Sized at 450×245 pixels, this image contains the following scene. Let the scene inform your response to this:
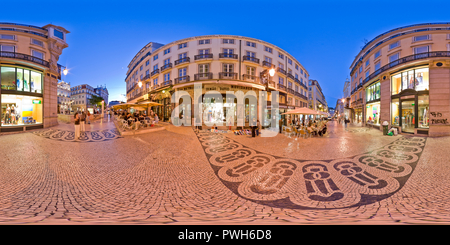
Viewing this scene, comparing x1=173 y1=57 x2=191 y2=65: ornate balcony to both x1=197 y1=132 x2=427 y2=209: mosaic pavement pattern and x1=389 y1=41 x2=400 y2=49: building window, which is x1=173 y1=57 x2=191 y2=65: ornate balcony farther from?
x1=389 y1=41 x2=400 y2=49: building window

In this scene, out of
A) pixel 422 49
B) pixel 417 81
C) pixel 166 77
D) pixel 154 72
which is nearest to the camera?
pixel 417 81

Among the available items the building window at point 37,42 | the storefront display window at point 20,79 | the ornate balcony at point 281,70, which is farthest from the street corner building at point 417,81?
the building window at point 37,42

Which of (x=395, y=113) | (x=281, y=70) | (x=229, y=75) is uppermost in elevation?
(x=281, y=70)

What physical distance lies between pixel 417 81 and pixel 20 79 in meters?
37.9

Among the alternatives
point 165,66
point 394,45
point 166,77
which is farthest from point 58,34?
point 394,45

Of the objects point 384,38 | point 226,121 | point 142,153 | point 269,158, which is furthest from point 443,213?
point 384,38

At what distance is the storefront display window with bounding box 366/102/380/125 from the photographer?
21614mm

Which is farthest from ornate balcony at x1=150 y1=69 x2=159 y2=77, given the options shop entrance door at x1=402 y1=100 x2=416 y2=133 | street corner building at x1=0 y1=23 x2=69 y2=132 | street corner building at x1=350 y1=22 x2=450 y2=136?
shop entrance door at x1=402 y1=100 x2=416 y2=133

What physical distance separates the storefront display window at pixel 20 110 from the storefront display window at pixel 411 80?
37.4m

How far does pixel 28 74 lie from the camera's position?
16.3 metres

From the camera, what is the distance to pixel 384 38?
75.0ft

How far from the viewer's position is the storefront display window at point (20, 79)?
15.0m

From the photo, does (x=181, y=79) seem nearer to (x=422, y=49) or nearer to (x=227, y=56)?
(x=227, y=56)

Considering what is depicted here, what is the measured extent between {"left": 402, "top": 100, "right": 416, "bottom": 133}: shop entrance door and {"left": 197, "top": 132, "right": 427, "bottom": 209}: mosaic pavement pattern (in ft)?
40.8
